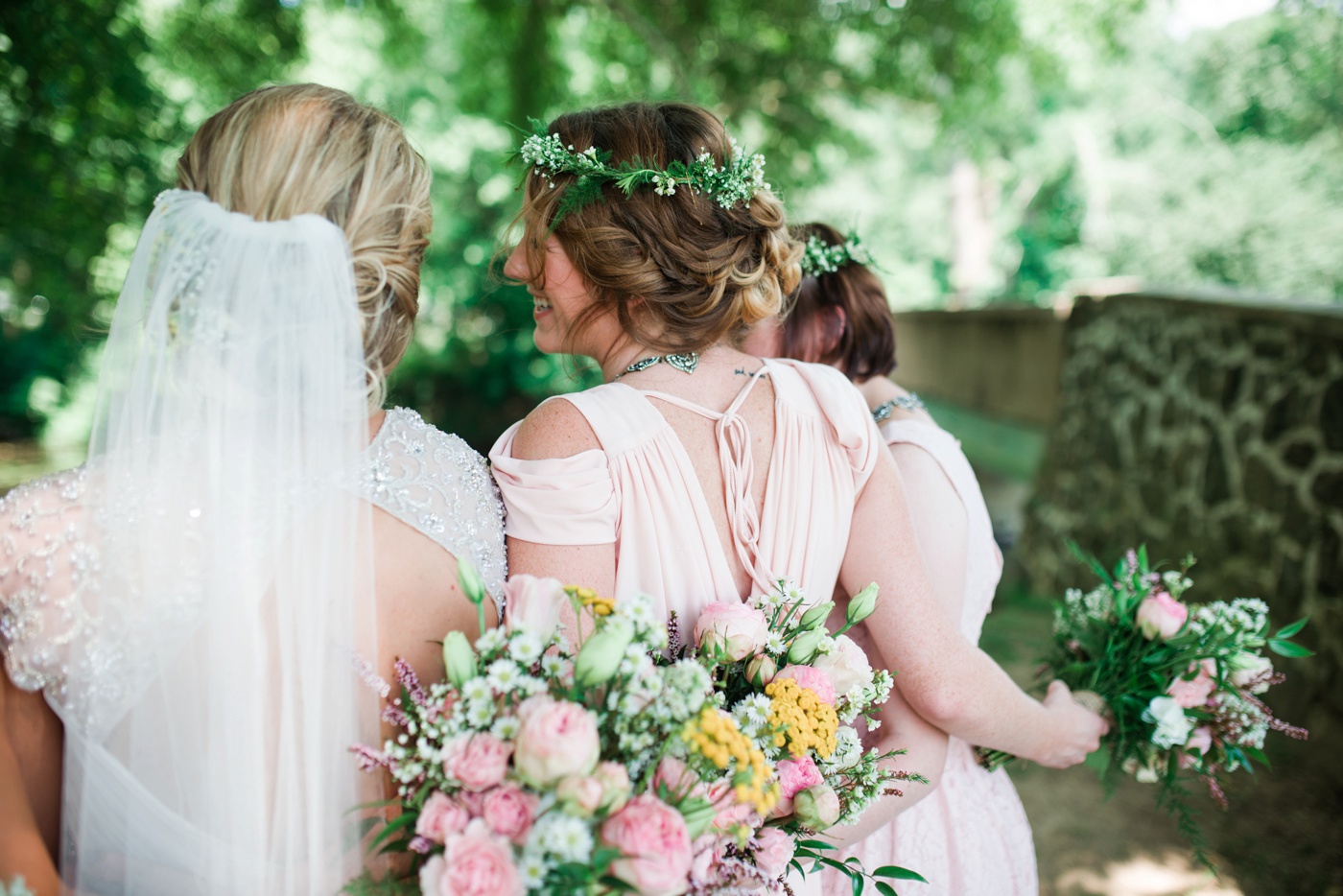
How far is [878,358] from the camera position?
2.54 meters

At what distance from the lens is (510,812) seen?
1.20 meters

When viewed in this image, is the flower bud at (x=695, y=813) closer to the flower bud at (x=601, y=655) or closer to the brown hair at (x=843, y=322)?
the flower bud at (x=601, y=655)

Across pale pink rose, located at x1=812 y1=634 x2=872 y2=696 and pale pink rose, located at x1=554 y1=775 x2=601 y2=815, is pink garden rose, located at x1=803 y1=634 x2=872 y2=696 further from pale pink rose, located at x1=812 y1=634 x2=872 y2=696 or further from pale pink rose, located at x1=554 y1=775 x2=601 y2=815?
pale pink rose, located at x1=554 y1=775 x2=601 y2=815

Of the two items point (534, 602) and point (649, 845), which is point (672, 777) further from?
point (534, 602)

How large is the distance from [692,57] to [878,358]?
7.39 metres

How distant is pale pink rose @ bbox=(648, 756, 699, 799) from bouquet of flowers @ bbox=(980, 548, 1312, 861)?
1245 mm

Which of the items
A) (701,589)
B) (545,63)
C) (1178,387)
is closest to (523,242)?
(701,589)

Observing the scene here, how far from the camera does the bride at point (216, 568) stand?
1.33m

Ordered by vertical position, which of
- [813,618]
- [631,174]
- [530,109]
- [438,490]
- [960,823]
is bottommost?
[960,823]

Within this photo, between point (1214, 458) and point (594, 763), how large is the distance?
5.46 metres

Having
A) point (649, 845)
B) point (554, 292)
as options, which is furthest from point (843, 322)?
point (649, 845)

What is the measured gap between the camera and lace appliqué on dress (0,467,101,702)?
52.1 inches

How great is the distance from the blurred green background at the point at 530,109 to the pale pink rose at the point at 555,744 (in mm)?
924

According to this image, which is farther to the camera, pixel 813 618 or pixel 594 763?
pixel 813 618
